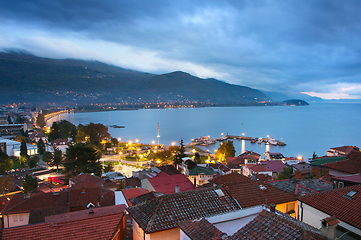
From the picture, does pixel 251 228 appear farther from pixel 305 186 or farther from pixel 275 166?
pixel 275 166

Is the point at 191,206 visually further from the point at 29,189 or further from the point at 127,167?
the point at 127,167

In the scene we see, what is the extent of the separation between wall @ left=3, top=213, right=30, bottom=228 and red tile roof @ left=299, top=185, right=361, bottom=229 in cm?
971

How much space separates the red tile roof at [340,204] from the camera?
4.12 m

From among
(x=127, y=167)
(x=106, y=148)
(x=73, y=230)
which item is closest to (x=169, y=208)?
(x=73, y=230)

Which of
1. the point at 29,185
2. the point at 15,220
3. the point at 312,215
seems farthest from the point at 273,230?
the point at 29,185

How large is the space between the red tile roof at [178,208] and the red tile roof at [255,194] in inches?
11.6

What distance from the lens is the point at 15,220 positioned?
A: 28.1 feet

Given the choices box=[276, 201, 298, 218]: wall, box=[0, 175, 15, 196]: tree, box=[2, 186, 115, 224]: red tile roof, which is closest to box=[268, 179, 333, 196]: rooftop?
box=[276, 201, 298, 218]: wall

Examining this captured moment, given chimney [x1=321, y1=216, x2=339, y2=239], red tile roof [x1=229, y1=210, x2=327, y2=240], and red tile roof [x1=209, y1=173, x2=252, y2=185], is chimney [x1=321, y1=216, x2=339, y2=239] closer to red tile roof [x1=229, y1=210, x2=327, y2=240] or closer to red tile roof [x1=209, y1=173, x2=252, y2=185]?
red tile roof [x1=229, y1=210, x2=327, y2=240]

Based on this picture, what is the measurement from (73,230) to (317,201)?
5.18 meters

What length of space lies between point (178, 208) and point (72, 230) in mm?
2061

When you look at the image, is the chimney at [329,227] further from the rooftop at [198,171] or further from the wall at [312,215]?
the rooftop at [198,171]

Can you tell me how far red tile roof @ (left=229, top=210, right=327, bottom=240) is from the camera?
2639 mm

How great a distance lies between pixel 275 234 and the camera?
2746 mm
